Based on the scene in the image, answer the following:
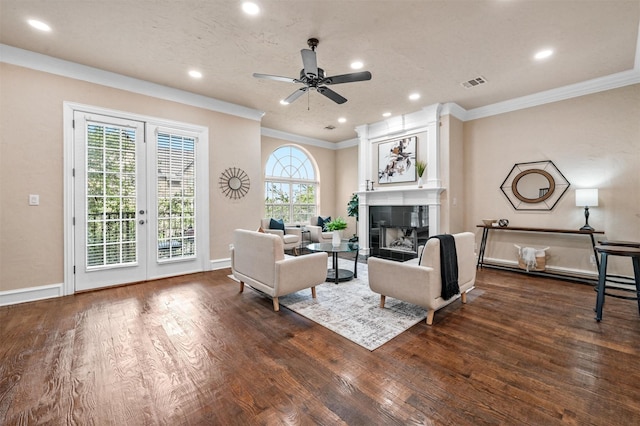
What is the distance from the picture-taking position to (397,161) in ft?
19.1

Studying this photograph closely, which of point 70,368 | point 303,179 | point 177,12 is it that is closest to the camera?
point 70,368

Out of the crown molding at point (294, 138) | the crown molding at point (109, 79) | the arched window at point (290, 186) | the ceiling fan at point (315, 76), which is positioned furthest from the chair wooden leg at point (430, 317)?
the crown molding at point (294, 138)

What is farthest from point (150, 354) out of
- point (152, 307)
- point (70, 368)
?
point (152, 307)

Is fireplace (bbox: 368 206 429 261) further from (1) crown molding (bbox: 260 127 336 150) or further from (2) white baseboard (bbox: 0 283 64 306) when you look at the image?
(2) white baseboard (bbox: 0 283 64 306)

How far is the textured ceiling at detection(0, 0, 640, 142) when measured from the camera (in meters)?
2.58

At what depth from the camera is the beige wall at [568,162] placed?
153 inches

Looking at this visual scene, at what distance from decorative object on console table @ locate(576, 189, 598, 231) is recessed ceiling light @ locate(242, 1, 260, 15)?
4919 millimetres

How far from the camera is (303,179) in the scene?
7836mm

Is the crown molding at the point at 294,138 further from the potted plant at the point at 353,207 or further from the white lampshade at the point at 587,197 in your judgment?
the white lampshade at the point at 587,197

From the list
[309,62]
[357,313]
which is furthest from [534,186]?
[309,62]

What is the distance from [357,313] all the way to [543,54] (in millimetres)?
3882

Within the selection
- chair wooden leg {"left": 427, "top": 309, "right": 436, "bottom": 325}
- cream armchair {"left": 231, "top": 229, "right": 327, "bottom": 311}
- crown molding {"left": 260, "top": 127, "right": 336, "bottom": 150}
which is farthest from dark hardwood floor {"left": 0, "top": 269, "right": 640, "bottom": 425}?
crown molding {"left": 260, "top": 127, "right": 336, "bottom": 150}

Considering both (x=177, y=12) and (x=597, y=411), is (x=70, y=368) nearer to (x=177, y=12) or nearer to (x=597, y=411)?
(x=177, y=12)

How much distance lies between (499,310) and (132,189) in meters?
5.11
